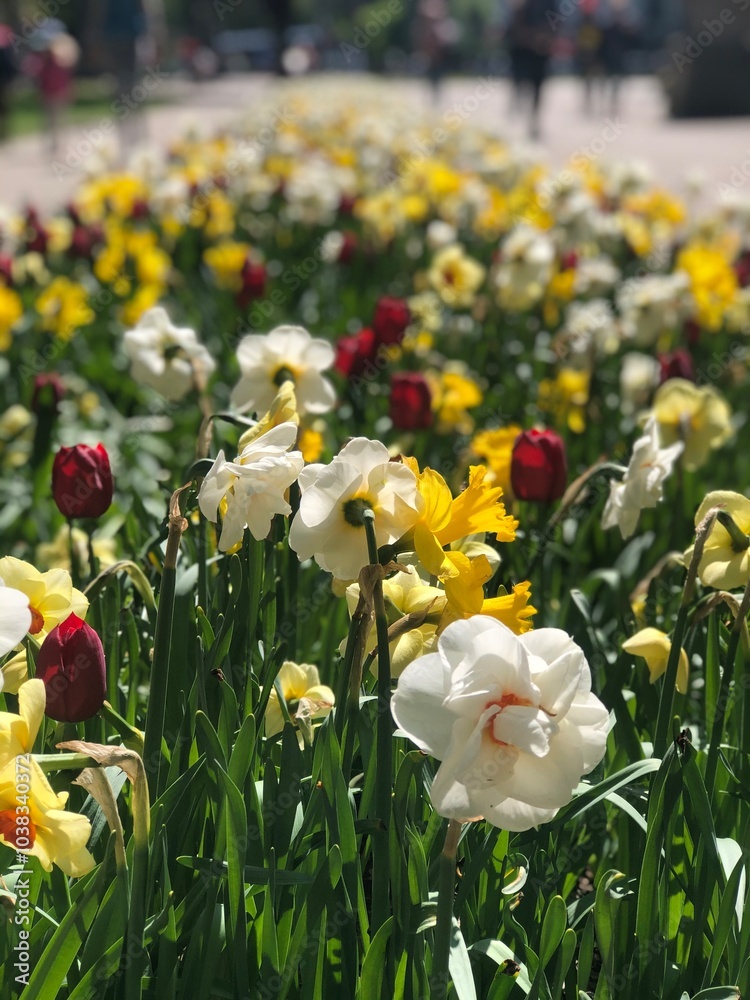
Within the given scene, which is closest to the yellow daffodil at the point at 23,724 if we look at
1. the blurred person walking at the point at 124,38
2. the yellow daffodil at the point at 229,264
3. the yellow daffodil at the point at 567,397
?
the yellow daffodil at the point at 567,397

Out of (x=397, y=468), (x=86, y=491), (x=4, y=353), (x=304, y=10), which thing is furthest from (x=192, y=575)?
(x=304, y=10)

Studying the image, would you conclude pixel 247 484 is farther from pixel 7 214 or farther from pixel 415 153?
pixel 415 153

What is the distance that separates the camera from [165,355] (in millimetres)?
2555

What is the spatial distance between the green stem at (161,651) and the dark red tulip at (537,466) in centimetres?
87

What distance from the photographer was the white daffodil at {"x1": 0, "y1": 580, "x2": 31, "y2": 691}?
40.9 inches

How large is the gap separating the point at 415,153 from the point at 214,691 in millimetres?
8194

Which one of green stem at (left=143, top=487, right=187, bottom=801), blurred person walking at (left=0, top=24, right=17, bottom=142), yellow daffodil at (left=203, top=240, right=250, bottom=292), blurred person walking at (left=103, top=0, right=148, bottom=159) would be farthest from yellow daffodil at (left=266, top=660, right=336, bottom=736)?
blurred person walking at (left=0, top=24, right=17, bottom=142)

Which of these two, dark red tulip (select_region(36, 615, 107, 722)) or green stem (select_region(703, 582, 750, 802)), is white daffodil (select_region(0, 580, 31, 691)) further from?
green stem (select_region(703, 582, 750, 802))

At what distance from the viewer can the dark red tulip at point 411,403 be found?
2.77 metres

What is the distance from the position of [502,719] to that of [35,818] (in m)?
0.42

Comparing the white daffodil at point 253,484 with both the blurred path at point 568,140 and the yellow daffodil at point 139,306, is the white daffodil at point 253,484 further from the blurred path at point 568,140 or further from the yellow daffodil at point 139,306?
the blurred path at point 568,140

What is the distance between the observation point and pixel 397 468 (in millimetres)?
1232
